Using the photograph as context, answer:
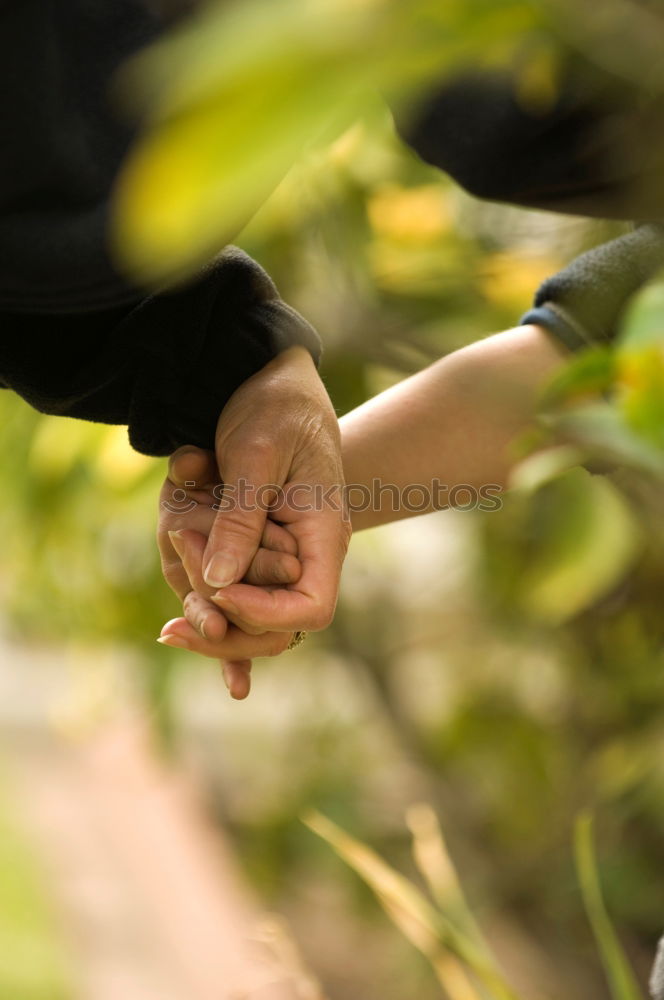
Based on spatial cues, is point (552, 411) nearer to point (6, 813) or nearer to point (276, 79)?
point (276, 79)

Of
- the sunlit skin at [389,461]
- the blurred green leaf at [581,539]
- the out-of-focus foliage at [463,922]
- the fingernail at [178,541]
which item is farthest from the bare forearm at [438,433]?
the blurred green leaf at [581,539]

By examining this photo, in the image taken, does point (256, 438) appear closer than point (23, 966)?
Yes

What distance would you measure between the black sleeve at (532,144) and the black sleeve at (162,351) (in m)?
0.13

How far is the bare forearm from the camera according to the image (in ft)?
2.29

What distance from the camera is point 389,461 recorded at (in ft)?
2.36

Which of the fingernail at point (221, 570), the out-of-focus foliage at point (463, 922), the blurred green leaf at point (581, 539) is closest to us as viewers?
the fingernail at point (221, 570)

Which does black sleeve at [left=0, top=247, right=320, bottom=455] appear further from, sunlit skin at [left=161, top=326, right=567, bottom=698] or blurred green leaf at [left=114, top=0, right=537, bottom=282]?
blurred green leaf at [left=114, top=0, right=537, bottom=282]

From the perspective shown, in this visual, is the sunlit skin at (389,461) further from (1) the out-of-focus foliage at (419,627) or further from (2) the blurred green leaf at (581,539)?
(2) the blurred green leaf at (581,539)

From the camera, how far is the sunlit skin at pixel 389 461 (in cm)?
64

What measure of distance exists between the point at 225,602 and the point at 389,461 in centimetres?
16

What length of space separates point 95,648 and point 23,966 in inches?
26.0

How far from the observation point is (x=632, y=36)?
0.27 metres

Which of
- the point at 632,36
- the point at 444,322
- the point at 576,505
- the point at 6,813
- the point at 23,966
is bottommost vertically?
the point at 6,813

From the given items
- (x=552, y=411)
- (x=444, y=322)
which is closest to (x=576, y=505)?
(x=444, y=322)
